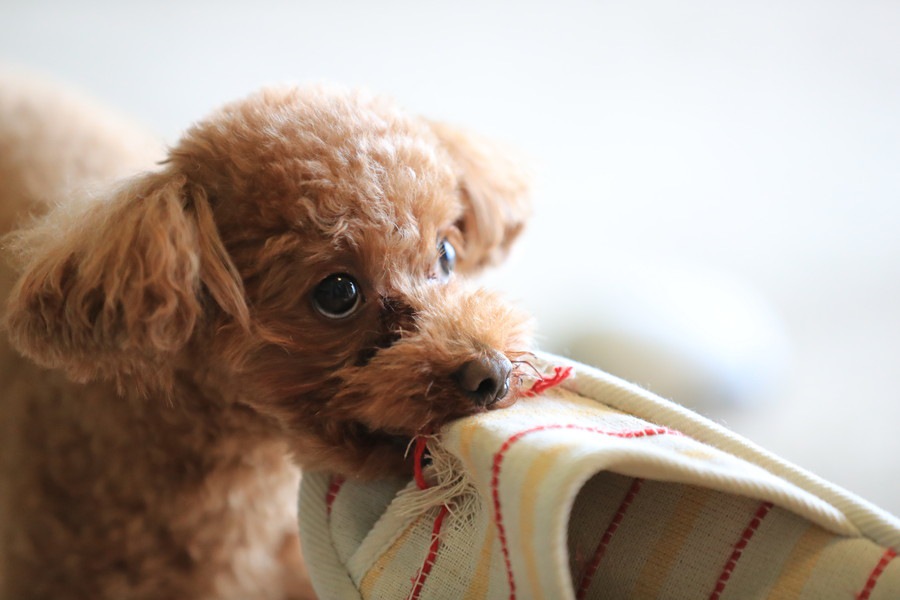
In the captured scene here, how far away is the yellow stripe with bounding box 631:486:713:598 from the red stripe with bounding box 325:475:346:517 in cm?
29

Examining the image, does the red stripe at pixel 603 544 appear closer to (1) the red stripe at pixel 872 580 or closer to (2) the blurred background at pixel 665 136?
(1) the red stripe at pixel 872 580

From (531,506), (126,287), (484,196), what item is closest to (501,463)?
(531,506)

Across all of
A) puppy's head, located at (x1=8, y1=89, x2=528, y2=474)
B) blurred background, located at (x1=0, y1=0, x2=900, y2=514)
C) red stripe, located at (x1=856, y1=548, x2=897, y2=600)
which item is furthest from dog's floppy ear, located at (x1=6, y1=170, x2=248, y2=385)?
blurred background, located at (x1=0, y1=0, x2=900, y2=514)

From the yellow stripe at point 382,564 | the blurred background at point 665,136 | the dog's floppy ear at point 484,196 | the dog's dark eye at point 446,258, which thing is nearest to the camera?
the yellow stripe at point 382,564

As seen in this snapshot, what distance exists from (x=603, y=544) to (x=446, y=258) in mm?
390

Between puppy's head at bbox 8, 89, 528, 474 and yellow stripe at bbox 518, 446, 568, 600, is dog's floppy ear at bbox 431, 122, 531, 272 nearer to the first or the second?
puppy's head at bbox 8, 89, 528, 474

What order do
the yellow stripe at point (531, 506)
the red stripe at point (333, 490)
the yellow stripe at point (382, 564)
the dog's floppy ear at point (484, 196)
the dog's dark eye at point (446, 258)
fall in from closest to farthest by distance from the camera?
the yellow stripe at point (531, 506) < the yellow stripe at point (382, 564) < the red stripe at point (333, 490) < the dog's dark eye at point (446, 258) < the dog's floppy ear at point (484, 196)

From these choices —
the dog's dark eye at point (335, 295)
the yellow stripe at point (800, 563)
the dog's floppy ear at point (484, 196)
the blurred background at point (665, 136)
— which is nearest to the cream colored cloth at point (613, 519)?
the yellow stripe at point (800, 563)

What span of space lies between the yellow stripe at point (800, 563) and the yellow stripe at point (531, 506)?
17 centimetres

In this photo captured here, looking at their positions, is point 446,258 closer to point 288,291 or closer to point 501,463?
point 288,291

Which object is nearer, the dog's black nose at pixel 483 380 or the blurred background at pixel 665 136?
the dog's black nose at pixel 483 380

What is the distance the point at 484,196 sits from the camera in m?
1.01

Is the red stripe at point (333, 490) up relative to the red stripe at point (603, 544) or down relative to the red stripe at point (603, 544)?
down

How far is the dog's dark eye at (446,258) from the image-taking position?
35.3 inches
